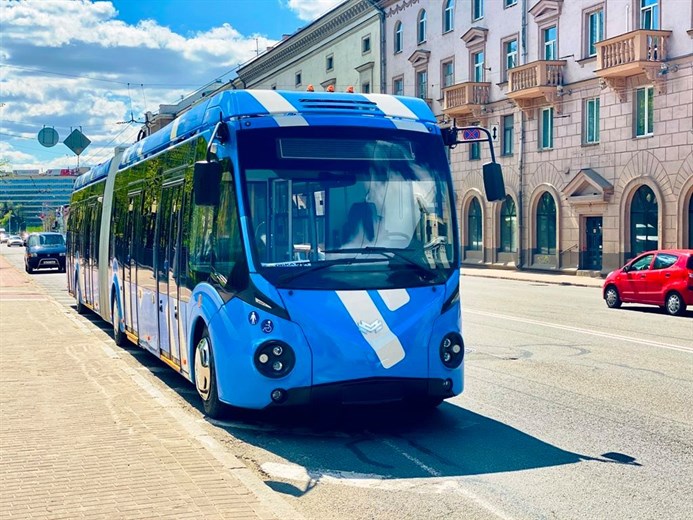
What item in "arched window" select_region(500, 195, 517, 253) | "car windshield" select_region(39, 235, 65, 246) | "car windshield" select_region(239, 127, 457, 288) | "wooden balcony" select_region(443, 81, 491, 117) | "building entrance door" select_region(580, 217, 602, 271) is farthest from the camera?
"car windshield" select_region(39, 235, 65, 246)

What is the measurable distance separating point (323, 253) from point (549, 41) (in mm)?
33102

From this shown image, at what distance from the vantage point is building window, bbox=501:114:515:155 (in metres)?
42.7

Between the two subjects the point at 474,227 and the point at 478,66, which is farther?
the point at 474,227

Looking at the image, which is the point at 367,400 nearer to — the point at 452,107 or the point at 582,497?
the point at 582,497

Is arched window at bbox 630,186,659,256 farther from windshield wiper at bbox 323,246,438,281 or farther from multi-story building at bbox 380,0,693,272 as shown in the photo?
windshield wiper at bbox 323,246,438,281

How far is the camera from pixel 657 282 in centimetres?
2220

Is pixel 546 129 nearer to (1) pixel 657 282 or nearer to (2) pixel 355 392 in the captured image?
(1) pixel 657 282

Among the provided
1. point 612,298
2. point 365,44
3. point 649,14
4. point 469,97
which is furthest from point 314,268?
point 365,44

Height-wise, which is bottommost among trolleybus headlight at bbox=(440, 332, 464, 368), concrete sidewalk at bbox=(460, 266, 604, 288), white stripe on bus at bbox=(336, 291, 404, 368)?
concrete sidewalk at bbox=(460, 266, 604, 288)

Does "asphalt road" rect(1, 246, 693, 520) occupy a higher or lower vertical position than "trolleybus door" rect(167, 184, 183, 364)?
lower

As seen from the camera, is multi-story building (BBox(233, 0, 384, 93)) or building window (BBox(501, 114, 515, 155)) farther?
multi-story building (BBox(233, 0, 384, 93))

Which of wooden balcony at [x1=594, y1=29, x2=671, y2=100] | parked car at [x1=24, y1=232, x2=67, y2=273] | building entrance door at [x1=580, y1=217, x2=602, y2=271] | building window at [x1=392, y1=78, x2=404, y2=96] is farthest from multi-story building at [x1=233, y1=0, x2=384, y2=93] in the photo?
wooden balcony at [x1=594, y1=29, x2=671, y2=100]

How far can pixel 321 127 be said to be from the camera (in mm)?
8539

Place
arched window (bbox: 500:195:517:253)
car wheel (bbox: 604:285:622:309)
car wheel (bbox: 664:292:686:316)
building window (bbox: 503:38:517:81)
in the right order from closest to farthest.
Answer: car wheel (bbox: 664:292:686:316), car wheel (bbox: 604:285:622:309), building window (bbox: 503:38:517:81), arched window (bbox: 500:195:517:253)
